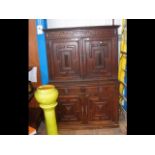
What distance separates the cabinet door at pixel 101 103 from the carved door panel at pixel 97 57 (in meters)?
0.21

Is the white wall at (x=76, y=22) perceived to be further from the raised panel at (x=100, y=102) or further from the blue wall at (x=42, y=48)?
the raised panel at (x=100, y=102)

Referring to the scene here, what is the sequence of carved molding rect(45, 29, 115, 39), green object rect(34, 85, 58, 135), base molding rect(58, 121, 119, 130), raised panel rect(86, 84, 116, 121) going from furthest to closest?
base molding rect(58, 121, 119, 130) < raised panel rect(86, 84, 116, 121) < carved molding rect(45, 29, 115, 39) < green object rect(34, 85, 58, 135)

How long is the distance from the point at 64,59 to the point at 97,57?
0.50 metres

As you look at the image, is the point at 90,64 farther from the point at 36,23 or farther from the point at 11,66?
the point at 11,66

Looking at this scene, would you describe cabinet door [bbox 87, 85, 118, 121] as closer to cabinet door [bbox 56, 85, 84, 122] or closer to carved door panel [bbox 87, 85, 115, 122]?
carved door panel [bbox 87, 85, 115, 122]

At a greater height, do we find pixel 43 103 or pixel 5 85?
pixel 5 85

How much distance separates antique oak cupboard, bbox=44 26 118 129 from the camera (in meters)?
2.52

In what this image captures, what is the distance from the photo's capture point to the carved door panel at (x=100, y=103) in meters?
2.66

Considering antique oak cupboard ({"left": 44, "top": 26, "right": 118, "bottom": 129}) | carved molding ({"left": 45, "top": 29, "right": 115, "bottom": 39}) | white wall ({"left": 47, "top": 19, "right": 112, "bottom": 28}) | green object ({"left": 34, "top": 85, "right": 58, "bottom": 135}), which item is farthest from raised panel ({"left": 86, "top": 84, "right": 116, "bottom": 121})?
white wall ({"left": 47, "top": 19, "right": 112, "bottom": 28})

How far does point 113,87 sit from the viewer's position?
2648mm

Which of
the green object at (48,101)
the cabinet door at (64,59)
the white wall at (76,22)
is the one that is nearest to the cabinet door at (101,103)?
the cabinet door at (64,59)

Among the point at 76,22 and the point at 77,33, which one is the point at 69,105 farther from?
the point at 76,22
